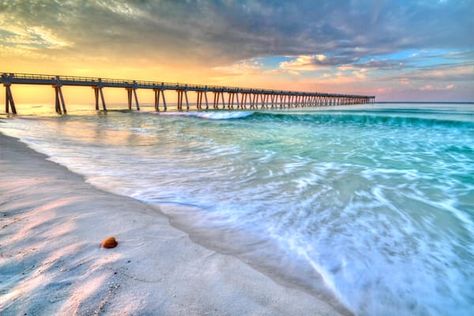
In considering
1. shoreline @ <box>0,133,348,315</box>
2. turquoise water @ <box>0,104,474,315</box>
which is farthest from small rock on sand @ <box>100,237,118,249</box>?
turquoise water @ <box>0,104,474,315</box>

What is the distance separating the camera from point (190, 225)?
3.44 metres

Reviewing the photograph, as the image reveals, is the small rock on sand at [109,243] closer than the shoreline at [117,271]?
No

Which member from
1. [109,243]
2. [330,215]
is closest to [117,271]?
[109,243]

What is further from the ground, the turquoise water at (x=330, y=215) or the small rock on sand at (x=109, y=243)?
the small rock on sand at (x=109, y=243)

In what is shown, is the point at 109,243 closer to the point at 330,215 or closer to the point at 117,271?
the point at 117,271

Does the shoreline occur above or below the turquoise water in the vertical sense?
above

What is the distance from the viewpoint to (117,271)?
6.84 feet

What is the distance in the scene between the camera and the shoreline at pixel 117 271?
175cm

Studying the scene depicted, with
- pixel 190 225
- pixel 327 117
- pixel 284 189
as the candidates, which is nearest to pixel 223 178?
pixel 284 189

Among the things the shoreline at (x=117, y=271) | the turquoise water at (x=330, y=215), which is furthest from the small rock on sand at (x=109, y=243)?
the turquoise water at (x=330, y=215)

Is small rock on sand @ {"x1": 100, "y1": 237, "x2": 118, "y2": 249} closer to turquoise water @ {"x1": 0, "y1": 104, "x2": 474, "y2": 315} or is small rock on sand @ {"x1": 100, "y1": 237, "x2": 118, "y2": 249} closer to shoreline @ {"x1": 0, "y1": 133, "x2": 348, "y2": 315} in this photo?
shoreline @ {"x1": 0, "y1": 133, "x2": 348, "y2": 315}

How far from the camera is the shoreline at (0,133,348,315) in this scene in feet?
5.73

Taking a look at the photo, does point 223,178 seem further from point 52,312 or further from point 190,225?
point 52,312

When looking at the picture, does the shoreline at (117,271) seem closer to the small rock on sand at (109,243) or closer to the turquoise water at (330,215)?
the small rock on sand at (109,243)
